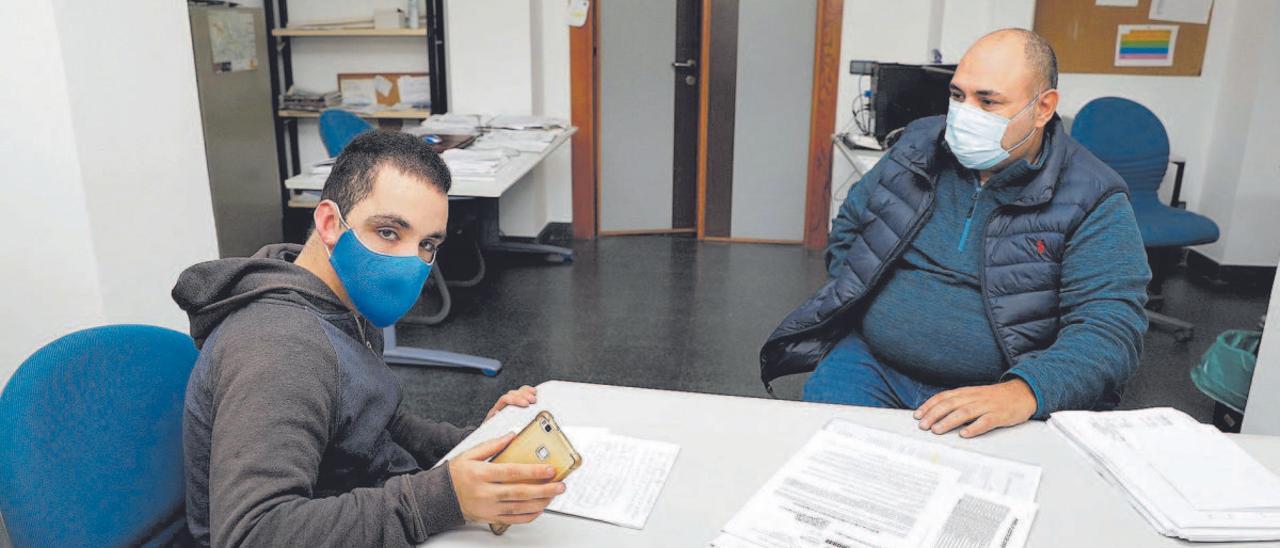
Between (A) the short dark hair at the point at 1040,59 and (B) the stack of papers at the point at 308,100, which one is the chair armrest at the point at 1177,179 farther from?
(B) the stack of papers at the point at 308,100

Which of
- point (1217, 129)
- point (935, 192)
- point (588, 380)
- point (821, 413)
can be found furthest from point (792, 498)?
point (1217, 129)

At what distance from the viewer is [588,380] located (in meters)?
3.21

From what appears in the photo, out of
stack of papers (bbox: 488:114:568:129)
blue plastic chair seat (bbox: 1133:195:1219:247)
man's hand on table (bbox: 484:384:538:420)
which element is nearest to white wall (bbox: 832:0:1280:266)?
blue plastic chair seat (bbox: 1133:195:1219:247)

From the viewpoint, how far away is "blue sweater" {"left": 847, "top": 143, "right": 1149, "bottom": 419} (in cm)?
162

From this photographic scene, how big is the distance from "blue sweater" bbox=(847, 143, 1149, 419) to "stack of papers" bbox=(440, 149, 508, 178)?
1714 millimetres

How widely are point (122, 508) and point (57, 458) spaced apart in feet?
0.37

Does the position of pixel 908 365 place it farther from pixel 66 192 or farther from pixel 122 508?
pixel 66 192

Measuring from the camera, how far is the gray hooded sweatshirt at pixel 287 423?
1.01 metres

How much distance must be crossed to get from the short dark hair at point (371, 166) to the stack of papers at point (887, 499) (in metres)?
0.64

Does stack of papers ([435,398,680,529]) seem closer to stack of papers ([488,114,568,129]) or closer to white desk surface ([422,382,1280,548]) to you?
white desk surface ([422,382,1280,548])

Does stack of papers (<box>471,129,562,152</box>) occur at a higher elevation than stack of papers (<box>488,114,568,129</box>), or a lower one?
lower

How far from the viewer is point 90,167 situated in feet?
6.84

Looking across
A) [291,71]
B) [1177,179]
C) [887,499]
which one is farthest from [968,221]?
[291,71]

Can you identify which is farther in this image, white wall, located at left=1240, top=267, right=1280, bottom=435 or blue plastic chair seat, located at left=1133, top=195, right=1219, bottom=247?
blue plastic chair seat, located at left=1133, top=195, right=1219, bottom=247
